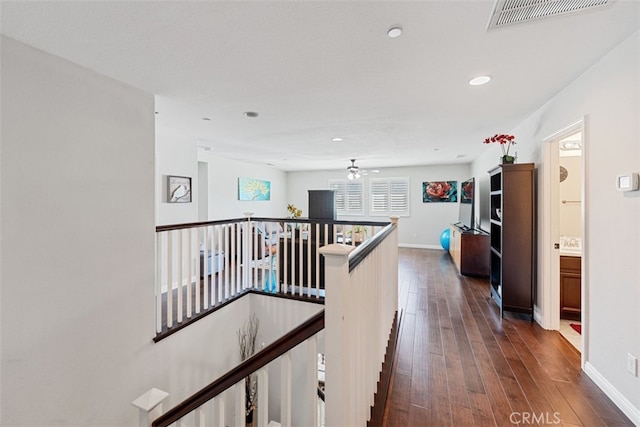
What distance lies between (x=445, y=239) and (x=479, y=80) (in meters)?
5.72

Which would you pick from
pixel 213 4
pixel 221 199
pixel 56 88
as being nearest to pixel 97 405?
pixel 56 88

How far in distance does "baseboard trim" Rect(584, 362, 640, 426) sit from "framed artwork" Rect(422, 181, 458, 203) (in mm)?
6125

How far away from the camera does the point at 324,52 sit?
1.90m

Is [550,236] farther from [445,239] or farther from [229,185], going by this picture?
[229,185]

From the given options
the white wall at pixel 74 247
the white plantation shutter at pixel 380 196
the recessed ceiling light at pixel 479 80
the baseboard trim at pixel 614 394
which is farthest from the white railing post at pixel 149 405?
the white plantation shutter at pixel 380 196

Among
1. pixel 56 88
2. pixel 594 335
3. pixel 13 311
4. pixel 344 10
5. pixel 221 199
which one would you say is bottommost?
pixel 594 335

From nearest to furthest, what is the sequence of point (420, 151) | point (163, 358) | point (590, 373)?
1. point (590, 373)
2. point (163, 358)
3. point (420, 151)

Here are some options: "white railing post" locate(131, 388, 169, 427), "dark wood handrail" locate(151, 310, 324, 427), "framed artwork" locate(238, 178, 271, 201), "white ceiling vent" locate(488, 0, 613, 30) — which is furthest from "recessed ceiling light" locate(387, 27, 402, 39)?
"framed artwork" locate(238, 178, 271, 201)

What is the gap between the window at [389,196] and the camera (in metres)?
8.34

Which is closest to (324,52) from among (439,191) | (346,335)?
(346,335)

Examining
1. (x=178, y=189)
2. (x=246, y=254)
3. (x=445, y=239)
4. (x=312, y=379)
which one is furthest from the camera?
(x=445, y=239)

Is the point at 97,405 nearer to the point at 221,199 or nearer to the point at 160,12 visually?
the point at 160,12

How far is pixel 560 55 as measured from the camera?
1.95m

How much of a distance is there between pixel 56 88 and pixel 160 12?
119cm
